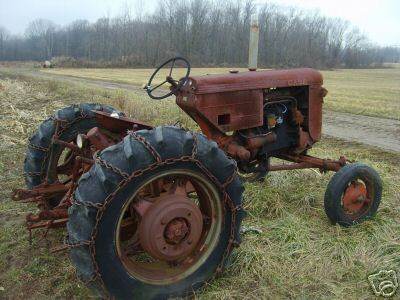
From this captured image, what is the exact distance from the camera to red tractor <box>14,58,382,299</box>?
97.9 inches

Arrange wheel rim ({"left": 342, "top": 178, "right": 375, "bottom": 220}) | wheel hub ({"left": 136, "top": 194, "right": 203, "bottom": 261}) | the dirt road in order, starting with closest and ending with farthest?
wheel hub ({"left": 136, "top": 194, "right": 203, "bottom": 261})
wheel rim ({"left": 342, "top": 178, "right": 375, "bottom": 220})
the dirt road

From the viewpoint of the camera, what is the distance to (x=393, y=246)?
3.63 meters

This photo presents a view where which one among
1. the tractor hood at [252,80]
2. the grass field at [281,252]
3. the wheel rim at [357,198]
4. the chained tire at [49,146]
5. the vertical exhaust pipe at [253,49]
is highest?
the vertical exhaust pipe at [253,49]

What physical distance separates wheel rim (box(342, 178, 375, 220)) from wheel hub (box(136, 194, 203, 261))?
1.85m

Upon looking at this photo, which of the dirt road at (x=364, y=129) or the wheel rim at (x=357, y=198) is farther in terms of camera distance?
the dirt road at (x=364, y=129)

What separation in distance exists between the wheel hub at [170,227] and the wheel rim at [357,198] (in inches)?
72.7

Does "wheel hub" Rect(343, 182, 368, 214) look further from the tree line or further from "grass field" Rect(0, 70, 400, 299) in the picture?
the tree line

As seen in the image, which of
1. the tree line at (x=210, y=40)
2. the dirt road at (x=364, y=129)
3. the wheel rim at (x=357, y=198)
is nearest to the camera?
the wheel rim at (x=357, y=198)

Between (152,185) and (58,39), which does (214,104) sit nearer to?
(152,185)

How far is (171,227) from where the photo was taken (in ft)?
9.04

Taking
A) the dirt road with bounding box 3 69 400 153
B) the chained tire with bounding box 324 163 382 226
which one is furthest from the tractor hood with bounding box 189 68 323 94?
the dirt road with bounding box 3 69 400 153

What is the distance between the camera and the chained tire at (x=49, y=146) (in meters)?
3.78

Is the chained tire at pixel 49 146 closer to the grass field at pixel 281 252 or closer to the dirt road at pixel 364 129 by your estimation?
the grass field at pixel 281 252

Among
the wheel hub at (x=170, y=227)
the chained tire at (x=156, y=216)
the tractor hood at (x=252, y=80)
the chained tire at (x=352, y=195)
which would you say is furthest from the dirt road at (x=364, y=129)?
the wheel hub at (x=170, y=227)
